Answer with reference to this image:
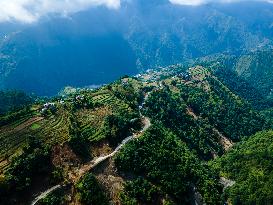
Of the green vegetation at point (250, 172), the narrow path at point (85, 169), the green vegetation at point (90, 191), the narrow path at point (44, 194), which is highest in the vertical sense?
the narrow path at point (85, 169)

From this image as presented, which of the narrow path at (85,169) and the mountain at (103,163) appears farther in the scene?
the mountain at (103,163)

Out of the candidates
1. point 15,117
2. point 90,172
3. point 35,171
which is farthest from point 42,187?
point 15,117

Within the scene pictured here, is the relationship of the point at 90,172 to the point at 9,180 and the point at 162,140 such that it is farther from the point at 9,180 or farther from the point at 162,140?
the point at 162,140

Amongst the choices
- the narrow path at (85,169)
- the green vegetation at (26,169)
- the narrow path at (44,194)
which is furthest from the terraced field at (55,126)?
the narrow path at (44,194)

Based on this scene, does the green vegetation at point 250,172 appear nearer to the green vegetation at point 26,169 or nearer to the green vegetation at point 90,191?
the green vegetation at point 90,191

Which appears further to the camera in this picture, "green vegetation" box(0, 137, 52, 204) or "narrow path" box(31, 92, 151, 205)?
"narrow path" box(31, 92, 151, 205)

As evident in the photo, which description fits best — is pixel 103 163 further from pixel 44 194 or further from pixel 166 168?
pixel 44 194

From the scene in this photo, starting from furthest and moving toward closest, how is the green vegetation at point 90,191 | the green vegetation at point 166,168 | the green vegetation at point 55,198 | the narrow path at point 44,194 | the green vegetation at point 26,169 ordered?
the green vegetation at point 166,168 → the green vegetation at point 90,191 → the narrow path at point 44,194 → the green vegetation at point 55,198 → the green vegetation at point 26,169

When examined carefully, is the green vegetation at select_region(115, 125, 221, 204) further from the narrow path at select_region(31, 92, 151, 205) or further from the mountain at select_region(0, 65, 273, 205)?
the narrow path at select_region(31, 92, 151, 205)

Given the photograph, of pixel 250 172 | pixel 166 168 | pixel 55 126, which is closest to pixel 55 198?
pixel 55 126

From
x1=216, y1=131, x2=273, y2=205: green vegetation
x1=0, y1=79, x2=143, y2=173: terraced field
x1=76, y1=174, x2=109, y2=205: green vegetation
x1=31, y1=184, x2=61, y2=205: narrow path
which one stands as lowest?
x1=216, y1=131, x2=273, y2=205: green vegetation

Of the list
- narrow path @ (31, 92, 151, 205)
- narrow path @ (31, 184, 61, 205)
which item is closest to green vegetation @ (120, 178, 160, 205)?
narrow path @ (31, 92, 151, 205)
